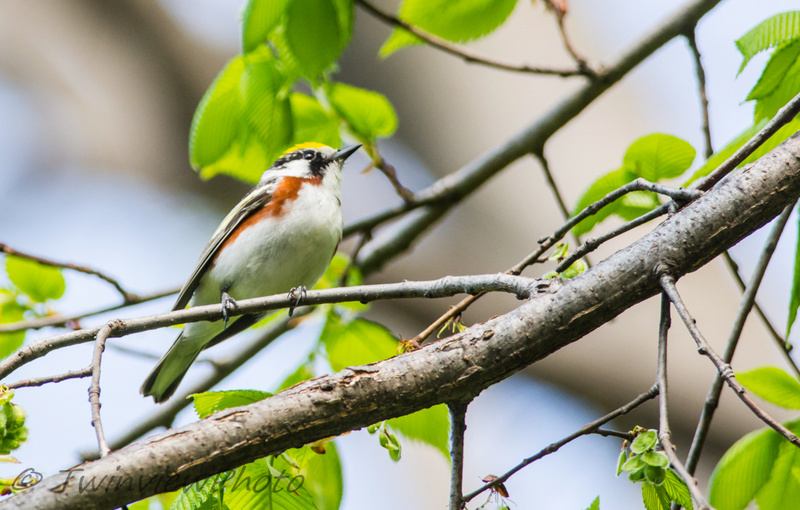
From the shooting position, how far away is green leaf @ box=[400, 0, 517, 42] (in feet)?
8.66

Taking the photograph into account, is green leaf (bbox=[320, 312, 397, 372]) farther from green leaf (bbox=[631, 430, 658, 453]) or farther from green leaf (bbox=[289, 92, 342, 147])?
green leaf (bbox=[631, 430, 658, 453])

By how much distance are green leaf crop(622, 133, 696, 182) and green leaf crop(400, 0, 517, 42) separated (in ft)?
2.74

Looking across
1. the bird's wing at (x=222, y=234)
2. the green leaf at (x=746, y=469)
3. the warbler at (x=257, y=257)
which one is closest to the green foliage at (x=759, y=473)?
the green leaf at (x=746, y=469)

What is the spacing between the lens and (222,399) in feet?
6.00

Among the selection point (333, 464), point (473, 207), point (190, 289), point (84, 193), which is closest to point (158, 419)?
point (190, 289)

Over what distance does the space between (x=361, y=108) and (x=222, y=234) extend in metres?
1.18

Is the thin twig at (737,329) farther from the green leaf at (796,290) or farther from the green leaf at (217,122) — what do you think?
the green leaf at (217,122)

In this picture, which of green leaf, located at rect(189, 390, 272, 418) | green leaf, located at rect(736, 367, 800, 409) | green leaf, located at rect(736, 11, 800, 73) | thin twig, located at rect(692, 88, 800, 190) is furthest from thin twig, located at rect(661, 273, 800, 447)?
green leaf, located at rect(189, 390, 272, 418)

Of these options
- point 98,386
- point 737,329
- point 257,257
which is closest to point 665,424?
point 737,329

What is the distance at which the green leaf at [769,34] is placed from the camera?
1.80m

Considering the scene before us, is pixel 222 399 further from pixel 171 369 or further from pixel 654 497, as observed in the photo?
pixel 171 369

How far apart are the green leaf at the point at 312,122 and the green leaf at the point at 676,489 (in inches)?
79.5

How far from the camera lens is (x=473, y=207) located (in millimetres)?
6262

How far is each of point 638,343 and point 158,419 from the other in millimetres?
3740
